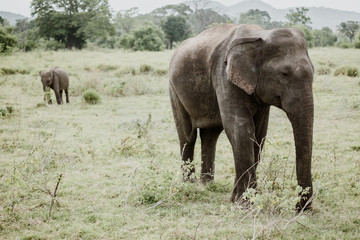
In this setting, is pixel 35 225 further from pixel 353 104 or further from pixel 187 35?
pixel 187 35

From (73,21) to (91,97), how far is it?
42.2 meters

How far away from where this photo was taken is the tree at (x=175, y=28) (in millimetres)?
55156

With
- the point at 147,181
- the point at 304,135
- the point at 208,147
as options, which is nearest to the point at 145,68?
the point at 208,147

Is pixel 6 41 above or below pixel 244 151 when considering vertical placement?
above

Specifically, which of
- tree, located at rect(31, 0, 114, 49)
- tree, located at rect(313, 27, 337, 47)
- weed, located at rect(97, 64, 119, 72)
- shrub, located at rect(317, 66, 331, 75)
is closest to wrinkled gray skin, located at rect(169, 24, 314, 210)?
shrub, located at rect(317, 66, 331, 75)

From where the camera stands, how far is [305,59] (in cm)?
411

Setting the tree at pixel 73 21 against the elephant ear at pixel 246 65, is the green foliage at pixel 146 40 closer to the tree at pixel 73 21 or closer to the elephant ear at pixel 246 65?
the tree at pixel 73 21

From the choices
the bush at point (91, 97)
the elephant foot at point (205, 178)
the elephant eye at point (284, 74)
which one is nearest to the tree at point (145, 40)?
the bush at point (91, 97)

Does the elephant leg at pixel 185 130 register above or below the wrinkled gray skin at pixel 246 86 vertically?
below

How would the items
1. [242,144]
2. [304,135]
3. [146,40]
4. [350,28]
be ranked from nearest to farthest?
[304,135], [242,144], [146,40], [350,28]

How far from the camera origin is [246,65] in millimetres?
4449

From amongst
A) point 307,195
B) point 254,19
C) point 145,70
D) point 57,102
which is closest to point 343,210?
point 307,195

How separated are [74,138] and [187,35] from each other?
161 ft

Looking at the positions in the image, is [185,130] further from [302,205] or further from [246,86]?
[302,205]
